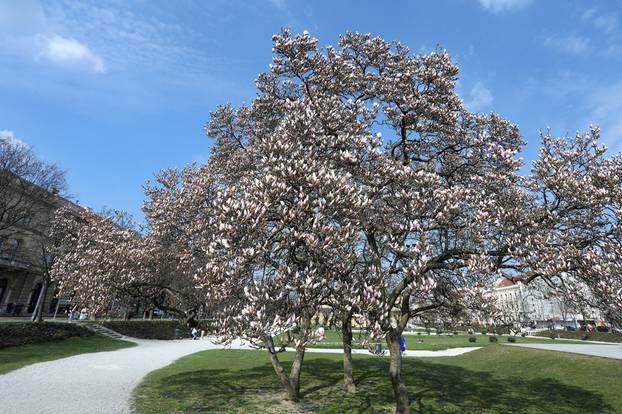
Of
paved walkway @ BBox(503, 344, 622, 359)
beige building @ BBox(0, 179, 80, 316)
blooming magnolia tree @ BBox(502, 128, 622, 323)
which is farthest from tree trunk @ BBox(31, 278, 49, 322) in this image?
paved walkway @ BBox(503, 344, 622, 359)

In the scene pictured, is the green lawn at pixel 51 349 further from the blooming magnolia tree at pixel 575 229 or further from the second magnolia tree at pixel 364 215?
the blooming magnolia tree at pixel 575 229

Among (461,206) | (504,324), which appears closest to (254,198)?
(461,206)

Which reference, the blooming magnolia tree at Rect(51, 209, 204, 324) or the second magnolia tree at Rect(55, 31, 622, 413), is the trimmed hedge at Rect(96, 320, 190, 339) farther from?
the second magnolia tree at Rect(55, 31, 622, 413)

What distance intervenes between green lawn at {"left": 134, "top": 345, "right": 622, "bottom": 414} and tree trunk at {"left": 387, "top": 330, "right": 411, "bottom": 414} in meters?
1.60

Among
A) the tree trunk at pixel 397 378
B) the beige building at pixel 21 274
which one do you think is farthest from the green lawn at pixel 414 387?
the beige building at pixel 21 274

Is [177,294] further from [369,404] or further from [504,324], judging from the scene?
[504,324]

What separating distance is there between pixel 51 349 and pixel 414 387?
96.1 ft

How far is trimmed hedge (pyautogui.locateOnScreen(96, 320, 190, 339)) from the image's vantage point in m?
49.0

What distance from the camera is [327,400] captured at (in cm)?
1630

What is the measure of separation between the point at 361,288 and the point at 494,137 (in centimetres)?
957

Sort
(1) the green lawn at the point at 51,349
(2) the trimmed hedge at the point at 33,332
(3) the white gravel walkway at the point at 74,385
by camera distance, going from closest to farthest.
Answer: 1. (3) the white gravel walkway at the point at 74,385
2. (1) the green lawn at the point at 51,349
3. (2) the trimmed hedge at the point at 33,332

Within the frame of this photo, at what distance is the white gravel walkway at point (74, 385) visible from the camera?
14.0 m

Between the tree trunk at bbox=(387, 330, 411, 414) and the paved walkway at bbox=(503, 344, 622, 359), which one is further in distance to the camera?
the paved walkway at bbox=(503, 344, 622, 359)

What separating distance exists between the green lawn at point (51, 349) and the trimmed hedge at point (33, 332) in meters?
0.55
